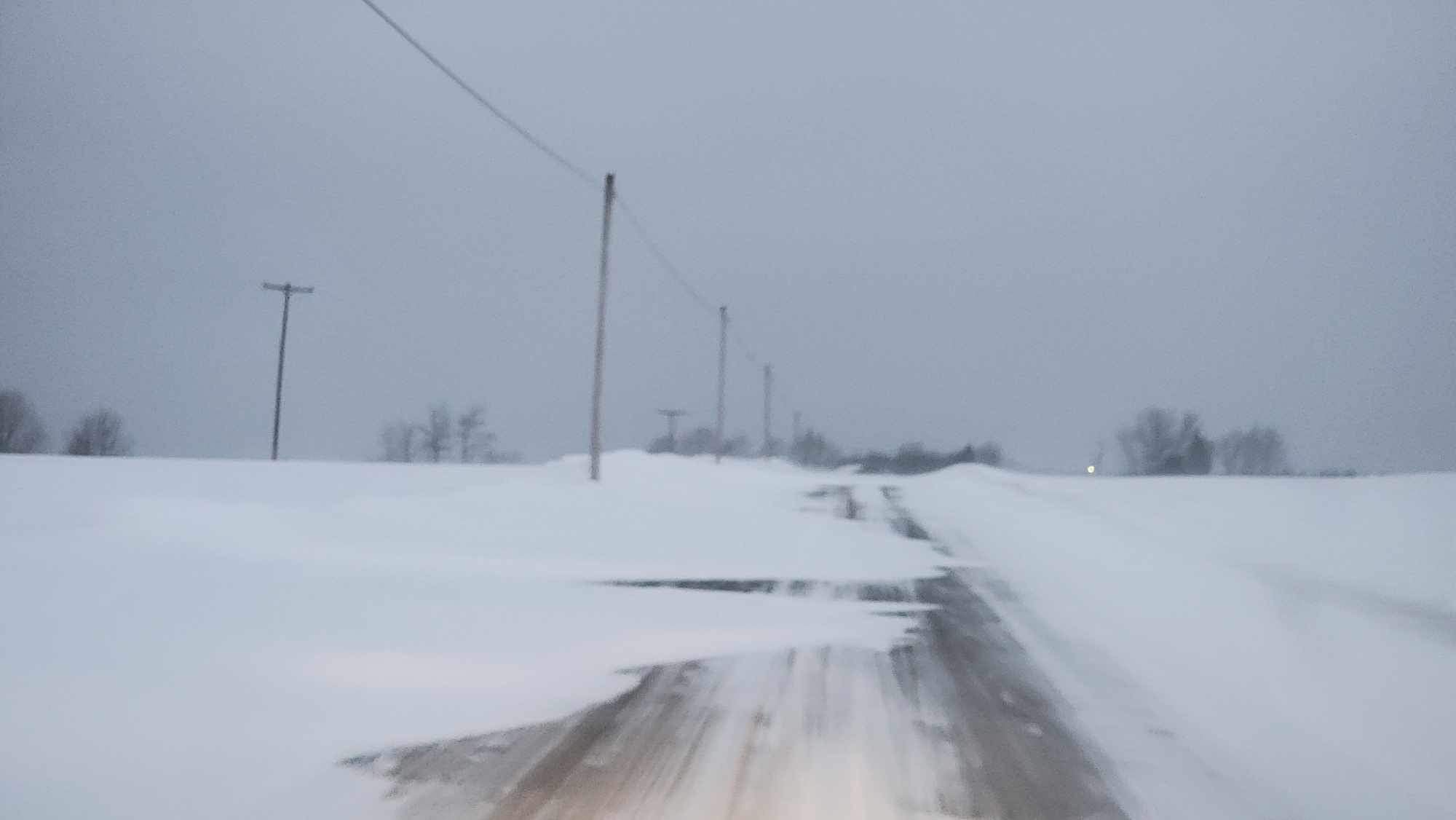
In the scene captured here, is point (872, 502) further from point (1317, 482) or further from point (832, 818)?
point (832, 818)

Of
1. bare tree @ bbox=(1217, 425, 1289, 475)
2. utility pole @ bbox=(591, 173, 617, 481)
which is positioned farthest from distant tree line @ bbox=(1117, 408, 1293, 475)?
utility pole @ bbox=(591, 173, 617, 481)

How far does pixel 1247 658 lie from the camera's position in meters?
7.91

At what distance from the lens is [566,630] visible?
8.31 meters

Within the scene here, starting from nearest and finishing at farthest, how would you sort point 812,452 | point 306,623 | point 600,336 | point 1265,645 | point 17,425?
point 306,623 < point 1265,645 < point 600,336 < point 17,425 < point 812,452

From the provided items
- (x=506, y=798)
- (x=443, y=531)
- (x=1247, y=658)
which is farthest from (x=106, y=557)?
(x=1247, y=658)

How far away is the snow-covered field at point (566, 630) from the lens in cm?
504

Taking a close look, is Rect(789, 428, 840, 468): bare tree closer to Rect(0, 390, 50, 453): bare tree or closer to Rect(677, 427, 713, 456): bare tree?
Rect(677, 427, 713, 456): bare tree

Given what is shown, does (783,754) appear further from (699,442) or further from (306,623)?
(699,442)

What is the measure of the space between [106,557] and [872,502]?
19805 millimetres

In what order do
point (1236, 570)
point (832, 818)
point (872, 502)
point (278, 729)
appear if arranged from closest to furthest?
point (832, 818), point (278, 729), point (1236, 570), point (872, 502)

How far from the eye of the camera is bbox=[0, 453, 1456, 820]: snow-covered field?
5.04m

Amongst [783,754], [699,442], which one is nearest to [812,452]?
[699,442]

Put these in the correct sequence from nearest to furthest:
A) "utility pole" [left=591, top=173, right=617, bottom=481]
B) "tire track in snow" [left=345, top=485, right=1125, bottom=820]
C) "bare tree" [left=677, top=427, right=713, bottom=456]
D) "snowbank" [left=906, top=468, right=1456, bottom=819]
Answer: "tire track in snow" [left=345, top=485, right=1125, bottom=820], "snowbank" [left=906, top=468, right=1456, bottom=819], "utility pole" [left=591, top=173, right=617, bottom=481], "bare tree" [left=677, top=427, right=713, bottom=456]

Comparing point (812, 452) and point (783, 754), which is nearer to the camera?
point (783, 754)
